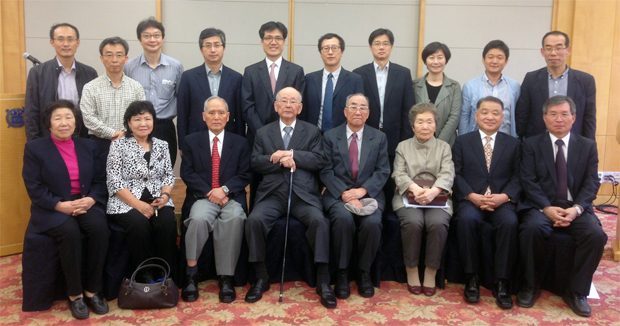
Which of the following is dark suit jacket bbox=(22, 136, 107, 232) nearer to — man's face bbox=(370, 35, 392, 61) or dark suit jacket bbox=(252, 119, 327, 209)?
dark suit jacket bbox=(252, 119, 327, 209)

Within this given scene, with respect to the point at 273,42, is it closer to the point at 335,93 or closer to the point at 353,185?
the point at 335,93

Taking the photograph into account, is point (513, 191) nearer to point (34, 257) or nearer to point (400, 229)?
point (400, 229)

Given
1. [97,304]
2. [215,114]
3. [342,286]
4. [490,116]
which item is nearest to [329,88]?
[215,114]

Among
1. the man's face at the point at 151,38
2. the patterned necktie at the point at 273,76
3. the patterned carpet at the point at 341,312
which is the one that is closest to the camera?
the patterned carpet at the point at 341,312

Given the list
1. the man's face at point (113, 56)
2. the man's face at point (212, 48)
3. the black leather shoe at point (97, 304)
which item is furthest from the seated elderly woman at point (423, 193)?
the man's face at point (113, 56)

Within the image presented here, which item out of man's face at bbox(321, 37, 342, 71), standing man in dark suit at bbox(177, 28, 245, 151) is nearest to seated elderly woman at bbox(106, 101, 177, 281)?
standing man in dark suit at bbox(177, 28, 245, 151)

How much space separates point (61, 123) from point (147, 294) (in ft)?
3.69

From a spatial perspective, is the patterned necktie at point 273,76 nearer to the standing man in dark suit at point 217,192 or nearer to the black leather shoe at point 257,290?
the standing man in dark suit at point 217,192

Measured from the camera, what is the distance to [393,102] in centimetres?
423

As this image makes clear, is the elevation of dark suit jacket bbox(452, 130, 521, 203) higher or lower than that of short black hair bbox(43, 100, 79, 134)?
lower

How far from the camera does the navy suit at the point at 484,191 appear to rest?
3.48 meters

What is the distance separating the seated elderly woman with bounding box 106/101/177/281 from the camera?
11.1ft

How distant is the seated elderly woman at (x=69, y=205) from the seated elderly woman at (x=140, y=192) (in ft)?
0.43

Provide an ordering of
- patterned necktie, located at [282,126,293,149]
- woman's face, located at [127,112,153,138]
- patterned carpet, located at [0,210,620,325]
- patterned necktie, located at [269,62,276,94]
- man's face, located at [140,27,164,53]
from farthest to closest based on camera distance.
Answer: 1. patterned necktie, located at [269,62,276,94]
2. man's face, located at [140,27,164,53]
3. patterned necktie, located at [282,126,293,149]
4. woman's face, located at [127,112,153,138]
5. patterned carpet, located at [0,210,620,325]
